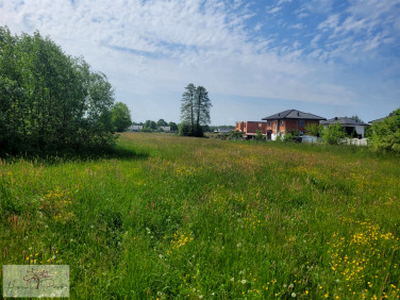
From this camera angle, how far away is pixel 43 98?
10789 mm

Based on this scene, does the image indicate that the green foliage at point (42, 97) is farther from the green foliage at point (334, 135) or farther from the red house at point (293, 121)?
the red house at point (293, 121)

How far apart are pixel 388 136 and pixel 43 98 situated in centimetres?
2632

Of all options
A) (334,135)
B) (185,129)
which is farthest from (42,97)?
(185,129)

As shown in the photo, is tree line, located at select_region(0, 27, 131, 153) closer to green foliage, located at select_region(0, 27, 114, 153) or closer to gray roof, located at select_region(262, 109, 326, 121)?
green foliage, located at select_region(0, 27, 114, 153)

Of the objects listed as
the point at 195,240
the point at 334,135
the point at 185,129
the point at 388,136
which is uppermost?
the point at 185,129

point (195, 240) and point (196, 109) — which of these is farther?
point (196, 109)

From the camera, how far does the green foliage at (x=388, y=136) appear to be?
57.2 feet

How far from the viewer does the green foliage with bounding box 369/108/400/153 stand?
17422mm

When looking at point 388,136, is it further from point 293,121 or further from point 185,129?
point 185,129

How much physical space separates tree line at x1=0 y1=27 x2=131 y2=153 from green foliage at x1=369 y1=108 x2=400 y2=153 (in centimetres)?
2340

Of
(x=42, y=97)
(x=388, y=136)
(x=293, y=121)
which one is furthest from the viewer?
(x=293, y=121)

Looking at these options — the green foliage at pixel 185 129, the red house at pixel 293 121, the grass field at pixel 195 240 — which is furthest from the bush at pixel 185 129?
the grass field at pixel 195 240

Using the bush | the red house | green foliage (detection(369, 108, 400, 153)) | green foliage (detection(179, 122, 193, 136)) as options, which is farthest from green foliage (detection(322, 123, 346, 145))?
the bush

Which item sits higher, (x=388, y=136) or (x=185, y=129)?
(x=185, y=129)
